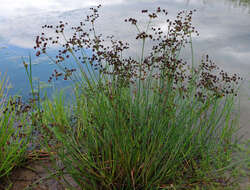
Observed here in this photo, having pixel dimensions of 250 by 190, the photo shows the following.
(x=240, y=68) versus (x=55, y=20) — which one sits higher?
(x=55, y=20)

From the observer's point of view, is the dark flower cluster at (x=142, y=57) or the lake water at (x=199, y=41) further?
the lake water at (x=199, y=41)

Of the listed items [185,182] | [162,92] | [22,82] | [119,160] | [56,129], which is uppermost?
[162,92]

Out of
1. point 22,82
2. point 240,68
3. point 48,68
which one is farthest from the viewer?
point 48,68

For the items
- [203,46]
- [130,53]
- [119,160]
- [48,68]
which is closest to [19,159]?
[119,160]

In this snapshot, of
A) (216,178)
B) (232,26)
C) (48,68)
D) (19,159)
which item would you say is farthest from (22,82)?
(232,26)

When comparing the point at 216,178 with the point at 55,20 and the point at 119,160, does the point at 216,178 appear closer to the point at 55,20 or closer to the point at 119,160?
the point at 119,160

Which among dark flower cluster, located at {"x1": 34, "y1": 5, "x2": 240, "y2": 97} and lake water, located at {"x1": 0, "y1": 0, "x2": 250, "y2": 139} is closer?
dark flower cluster, located at {"x1": 34, "y1": 5, "x2": 240, "y2": 97}

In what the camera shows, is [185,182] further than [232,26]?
No

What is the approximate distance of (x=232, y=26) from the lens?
33.5 feet

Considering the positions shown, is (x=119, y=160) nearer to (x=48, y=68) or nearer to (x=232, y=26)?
(x=48, y=68)

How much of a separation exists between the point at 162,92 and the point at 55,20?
10786 mm

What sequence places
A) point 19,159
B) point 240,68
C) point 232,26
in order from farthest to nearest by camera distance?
point 232,26 < point 240,68 < point 19,159

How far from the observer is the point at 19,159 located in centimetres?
280

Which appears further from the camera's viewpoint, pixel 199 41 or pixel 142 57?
pixel 199 41
